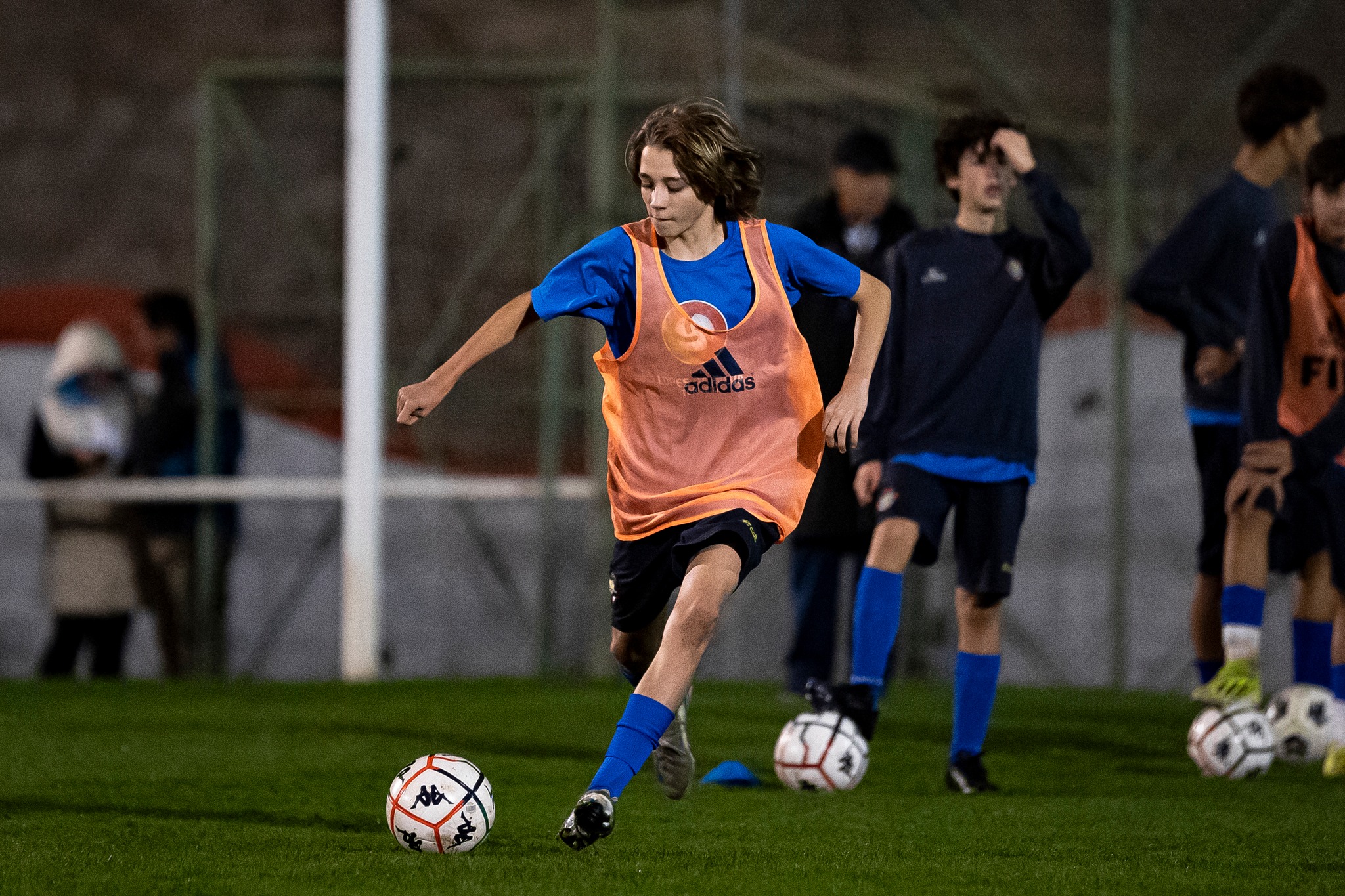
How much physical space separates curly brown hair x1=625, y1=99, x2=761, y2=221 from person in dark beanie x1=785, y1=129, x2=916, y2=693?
8.83ft

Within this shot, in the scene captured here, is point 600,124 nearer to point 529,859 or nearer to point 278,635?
point 278,635

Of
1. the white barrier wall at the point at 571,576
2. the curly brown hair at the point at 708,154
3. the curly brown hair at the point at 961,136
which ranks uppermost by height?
the curly brown hair at the point at 961,136

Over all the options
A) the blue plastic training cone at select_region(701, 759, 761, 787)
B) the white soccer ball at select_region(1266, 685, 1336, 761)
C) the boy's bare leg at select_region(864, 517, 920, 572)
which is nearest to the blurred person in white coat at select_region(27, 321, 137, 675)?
the blue plastic training cone at select_region(701, 759, 761, 787)

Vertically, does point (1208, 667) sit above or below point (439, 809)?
below

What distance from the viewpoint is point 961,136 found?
4.70 meters

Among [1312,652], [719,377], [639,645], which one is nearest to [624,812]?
[639,645]

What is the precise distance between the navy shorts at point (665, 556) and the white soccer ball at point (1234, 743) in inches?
70.1

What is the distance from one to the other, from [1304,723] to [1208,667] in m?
0.66

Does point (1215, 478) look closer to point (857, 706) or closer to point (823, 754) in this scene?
point (857, 706)

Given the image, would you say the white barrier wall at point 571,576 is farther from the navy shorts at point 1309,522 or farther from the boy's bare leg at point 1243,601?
the boy's bare leg at point 1243,601

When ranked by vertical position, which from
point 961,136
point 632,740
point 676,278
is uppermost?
point 961,136

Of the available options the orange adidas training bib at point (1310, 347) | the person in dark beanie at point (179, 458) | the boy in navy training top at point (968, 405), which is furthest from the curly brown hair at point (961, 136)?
the person in dark beanie at point (179, 458)

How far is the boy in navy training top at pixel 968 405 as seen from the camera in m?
4.59

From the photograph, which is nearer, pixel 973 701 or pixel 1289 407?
Answer: pixel 973 701
